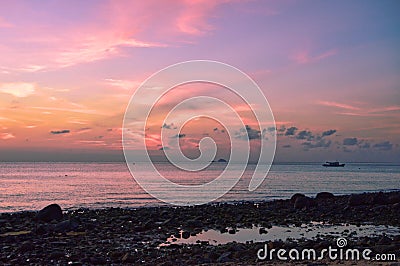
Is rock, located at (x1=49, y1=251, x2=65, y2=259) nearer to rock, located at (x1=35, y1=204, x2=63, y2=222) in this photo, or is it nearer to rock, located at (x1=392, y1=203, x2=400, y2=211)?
rock, located at (x1=35, y1=204, x2=63, y2=222)

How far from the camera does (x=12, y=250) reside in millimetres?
→ 18641

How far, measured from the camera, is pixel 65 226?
2427cm

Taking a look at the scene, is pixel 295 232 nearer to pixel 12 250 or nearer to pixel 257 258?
pixel 257 258

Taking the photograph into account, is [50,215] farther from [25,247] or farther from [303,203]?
[303,203]

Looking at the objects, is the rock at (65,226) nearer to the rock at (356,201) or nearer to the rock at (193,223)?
the rock at (193,223)

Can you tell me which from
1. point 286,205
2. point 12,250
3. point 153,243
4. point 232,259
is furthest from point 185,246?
point 286,205

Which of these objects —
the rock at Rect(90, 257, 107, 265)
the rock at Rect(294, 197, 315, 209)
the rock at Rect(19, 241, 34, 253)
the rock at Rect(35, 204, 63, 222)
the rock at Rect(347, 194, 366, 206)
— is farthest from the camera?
the rock at Rect(294, 197, 315, 209)

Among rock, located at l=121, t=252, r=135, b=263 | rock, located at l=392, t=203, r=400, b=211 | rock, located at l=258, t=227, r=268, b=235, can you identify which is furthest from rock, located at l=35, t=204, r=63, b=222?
rock, located at l=392, t=203, r=400, b=211

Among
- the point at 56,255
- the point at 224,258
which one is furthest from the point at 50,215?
the point at 224,258

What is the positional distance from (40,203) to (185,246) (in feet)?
107
